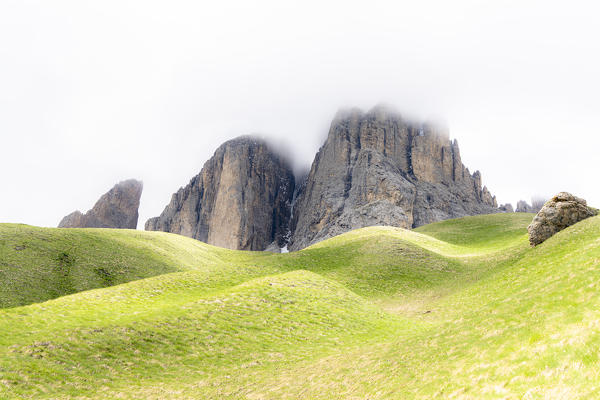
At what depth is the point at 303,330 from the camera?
29844 mm

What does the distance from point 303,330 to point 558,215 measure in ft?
122

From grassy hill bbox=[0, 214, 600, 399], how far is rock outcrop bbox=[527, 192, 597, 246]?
13.6 ft

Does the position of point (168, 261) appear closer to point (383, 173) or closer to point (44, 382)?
point (44, 382)

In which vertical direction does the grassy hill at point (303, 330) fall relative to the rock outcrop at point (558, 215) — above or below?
below

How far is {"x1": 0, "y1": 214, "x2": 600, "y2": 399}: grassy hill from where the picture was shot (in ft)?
43.1

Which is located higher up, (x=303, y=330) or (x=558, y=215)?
(x=558, y=215)

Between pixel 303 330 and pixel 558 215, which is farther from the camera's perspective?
pixel 558 215

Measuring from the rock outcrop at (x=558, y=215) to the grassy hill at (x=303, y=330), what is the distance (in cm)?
414

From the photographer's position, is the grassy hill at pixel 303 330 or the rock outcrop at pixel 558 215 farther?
the rock outcrop at pixel 558 215

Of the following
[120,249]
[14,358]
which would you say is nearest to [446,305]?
[14,358]

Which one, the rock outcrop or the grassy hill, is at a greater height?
the rock outcrop

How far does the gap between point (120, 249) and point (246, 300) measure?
39.5 metres

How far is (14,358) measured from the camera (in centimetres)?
1997

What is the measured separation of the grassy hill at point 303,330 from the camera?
1314 cm
